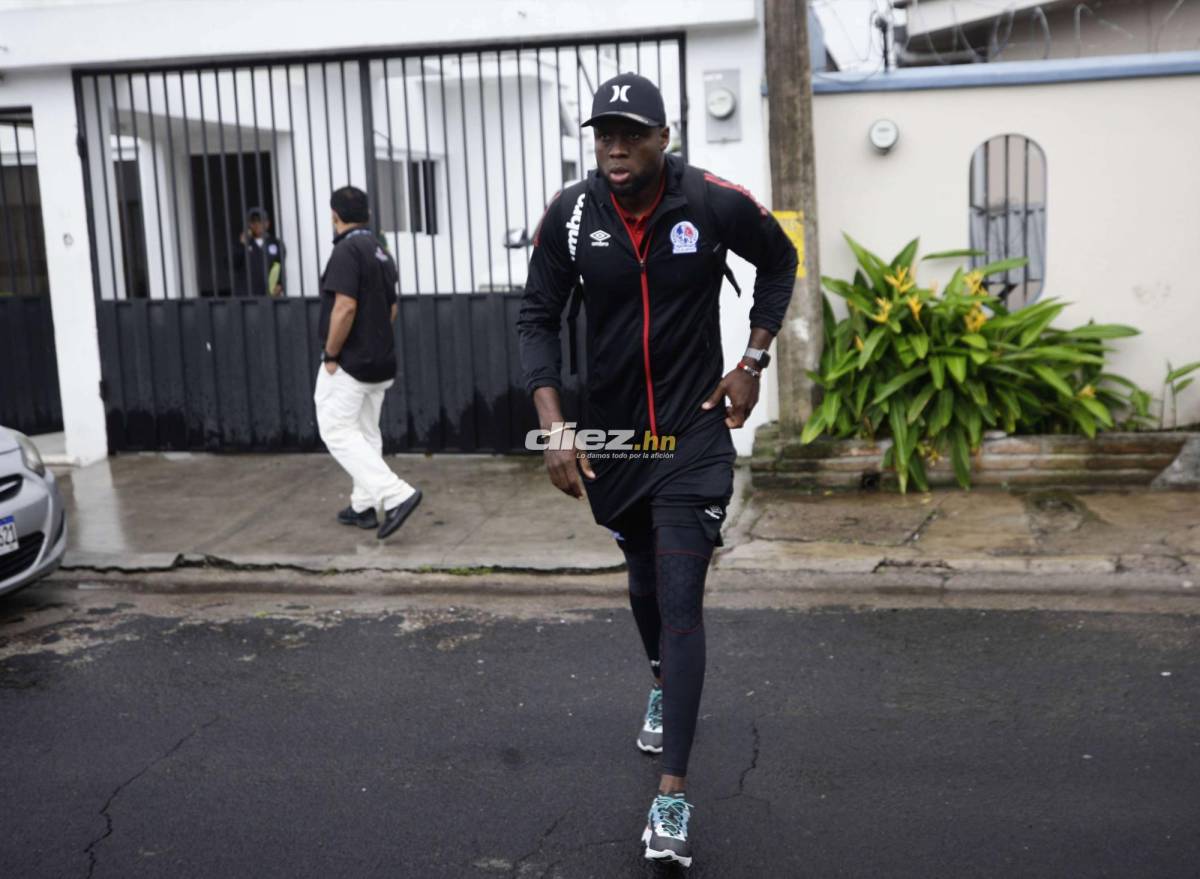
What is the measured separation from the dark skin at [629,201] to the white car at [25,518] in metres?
3.42

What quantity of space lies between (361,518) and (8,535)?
2.17 m

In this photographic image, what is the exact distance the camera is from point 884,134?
8.66 m

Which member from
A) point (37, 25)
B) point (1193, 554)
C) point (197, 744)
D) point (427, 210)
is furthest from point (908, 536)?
point (37, 25)

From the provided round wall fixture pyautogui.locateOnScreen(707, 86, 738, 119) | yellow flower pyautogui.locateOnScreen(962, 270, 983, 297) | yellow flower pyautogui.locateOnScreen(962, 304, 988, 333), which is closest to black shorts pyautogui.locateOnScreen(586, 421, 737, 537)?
yellow flower pyautogui.locateOnScreen(962, 304, 988, 333)

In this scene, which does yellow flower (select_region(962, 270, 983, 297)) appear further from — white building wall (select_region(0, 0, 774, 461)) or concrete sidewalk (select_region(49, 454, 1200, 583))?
white building wall (select_region(0, 0, 774, 461))

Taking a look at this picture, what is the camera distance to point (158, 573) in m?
7.29

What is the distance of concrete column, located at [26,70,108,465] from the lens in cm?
985

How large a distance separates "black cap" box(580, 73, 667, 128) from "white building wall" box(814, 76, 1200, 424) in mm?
5213

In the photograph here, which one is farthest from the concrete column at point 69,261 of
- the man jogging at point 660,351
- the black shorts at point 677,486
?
the black shorts at point 677,486

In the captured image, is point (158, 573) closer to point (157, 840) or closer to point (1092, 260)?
point (157, 840)

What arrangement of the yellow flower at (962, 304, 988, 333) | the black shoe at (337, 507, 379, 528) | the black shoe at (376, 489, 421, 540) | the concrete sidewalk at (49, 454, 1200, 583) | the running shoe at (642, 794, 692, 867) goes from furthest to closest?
the yellow flower at (962, 304, 988, 333) → the black shoe at (337, 507, 379, 528) → the black shoe at (376, 489, 421, 540) → the concrete sidewalk at (49, 454, 1200, 583) → the running shoe at (642, 794, 692, 867)

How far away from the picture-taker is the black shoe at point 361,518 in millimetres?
7965

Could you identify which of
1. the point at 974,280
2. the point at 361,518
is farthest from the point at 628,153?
the point at 974,280

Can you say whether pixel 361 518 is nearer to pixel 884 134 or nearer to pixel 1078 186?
pixel 884 134
